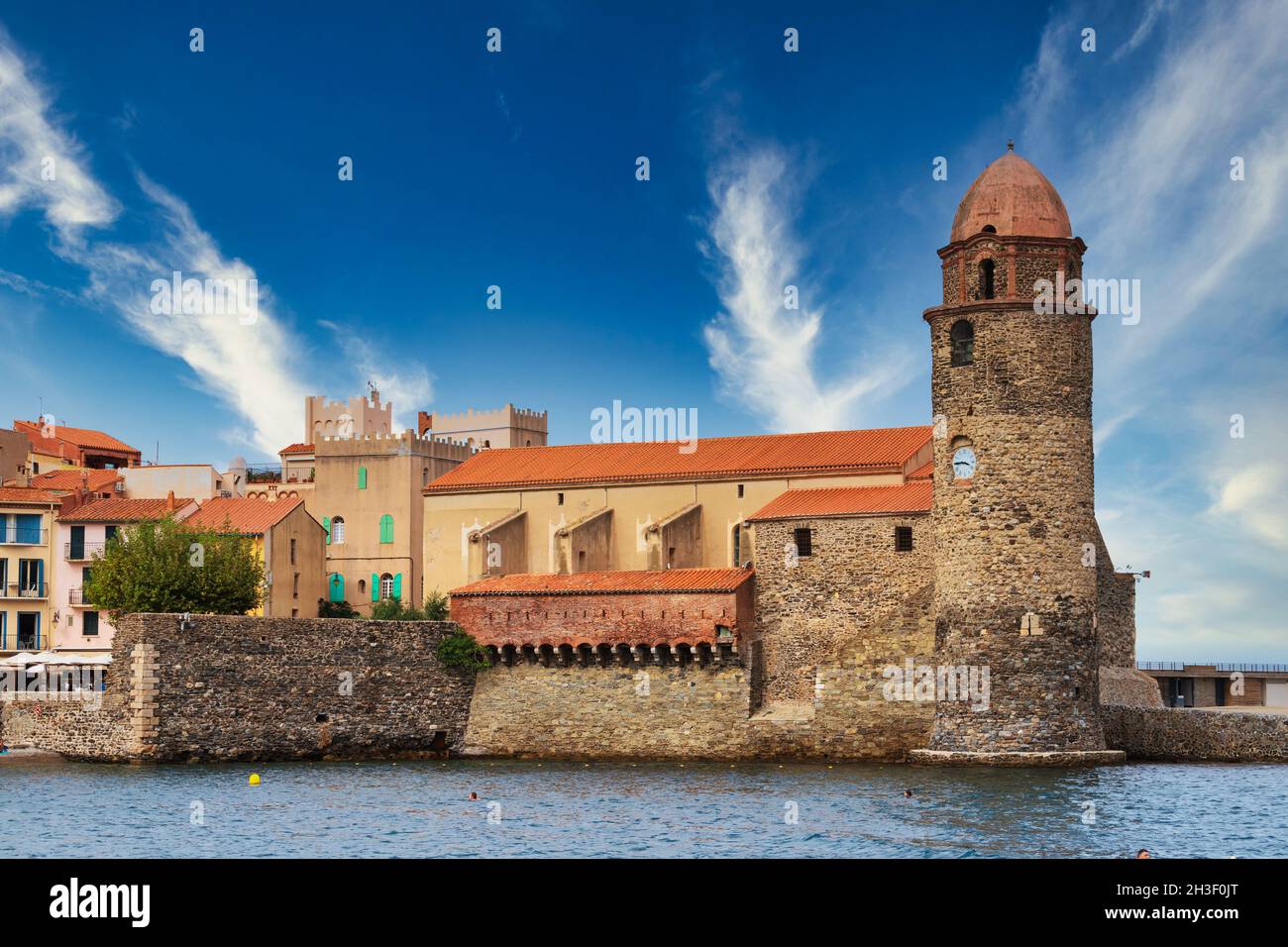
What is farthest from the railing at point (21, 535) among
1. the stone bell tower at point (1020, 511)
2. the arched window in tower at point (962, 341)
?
the arched window in tower at point (962, 341)

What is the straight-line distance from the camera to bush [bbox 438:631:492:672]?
53250 millimetres

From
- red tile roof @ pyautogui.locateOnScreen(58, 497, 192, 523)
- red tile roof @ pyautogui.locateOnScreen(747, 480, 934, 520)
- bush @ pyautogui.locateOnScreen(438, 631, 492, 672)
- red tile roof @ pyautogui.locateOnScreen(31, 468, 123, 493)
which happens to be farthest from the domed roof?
red tile roof @ pyautogui.locateOnScreen(31, 468, 123, 493)

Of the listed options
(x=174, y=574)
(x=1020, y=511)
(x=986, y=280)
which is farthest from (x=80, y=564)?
(x=1020, y=511)

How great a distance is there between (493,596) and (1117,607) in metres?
21.6

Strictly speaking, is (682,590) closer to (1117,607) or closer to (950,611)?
(950,611)

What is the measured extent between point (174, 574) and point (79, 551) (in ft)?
38.8

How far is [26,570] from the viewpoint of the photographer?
65.7 m

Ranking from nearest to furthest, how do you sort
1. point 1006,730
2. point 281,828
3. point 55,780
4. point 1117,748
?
point 281,828
point 55,780
point 1006,730
point 1117,748

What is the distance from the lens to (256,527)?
64062 millimetres

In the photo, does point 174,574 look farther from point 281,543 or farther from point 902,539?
point 902,539

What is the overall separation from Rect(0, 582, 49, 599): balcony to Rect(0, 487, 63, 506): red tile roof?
3.39 metres

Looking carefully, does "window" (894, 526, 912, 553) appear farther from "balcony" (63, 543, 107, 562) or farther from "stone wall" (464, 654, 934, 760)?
"balcony" (63, 543, 107, 562)
